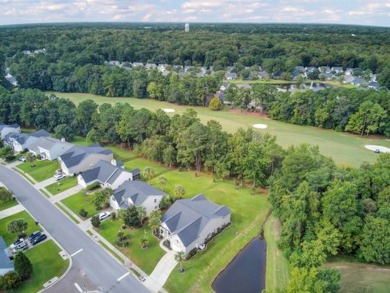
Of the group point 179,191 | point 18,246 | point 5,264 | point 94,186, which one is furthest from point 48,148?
point 5,264

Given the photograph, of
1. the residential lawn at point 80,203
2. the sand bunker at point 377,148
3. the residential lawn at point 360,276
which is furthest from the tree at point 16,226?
the sand bunker at point 377,148

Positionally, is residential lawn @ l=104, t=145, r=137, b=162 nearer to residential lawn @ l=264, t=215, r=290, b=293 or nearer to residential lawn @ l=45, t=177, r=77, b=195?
residential lawn @ l=45, t=177, r=77, b=195

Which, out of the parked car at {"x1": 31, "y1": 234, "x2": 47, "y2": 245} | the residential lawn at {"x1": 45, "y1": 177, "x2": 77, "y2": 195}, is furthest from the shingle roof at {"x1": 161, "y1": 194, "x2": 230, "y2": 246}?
the residential lawn at {"x1": 45, "y1": 177, "x2": 77, "y2": 195}

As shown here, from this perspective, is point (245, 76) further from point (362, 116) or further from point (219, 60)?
point (362, 116)

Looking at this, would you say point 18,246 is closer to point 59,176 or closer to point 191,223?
point 59,176

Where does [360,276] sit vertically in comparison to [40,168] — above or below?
below

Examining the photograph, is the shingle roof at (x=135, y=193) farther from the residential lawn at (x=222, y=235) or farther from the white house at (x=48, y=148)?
the white house at (x=48, y=148)

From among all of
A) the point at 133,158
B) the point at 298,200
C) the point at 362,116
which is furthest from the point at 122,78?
the point at 298,200
